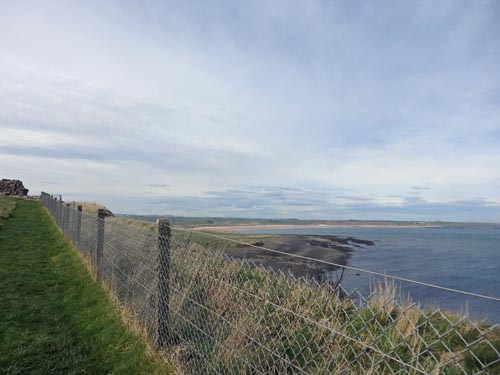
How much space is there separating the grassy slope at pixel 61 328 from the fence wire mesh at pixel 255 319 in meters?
0.34

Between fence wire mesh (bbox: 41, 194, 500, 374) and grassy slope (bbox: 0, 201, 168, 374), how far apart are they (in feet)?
1.12

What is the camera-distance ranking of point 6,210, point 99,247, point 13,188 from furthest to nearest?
point 13,188, point 6,210, point 99,247

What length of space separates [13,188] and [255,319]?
61.9 metres

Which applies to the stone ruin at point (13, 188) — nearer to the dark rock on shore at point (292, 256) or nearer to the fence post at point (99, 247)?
the dark rock on shore at point (292, 256)

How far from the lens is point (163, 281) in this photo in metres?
4.72

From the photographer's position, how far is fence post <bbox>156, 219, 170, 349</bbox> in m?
4.61

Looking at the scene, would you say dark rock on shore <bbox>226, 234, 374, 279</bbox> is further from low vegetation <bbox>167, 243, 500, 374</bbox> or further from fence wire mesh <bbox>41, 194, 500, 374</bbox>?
low vegetation <bbox>167, 243, 500, 374</bbox>

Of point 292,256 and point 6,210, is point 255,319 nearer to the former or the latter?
point 292,256

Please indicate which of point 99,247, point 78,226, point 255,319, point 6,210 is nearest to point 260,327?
point 255,319

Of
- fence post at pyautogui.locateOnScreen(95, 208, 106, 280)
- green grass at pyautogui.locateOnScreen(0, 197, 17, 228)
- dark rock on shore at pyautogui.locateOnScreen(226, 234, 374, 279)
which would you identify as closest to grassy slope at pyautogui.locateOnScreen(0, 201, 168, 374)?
fence post at pyautogui.locateOnScreen(95, 208, 106, 280)

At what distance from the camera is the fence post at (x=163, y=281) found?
4.61m

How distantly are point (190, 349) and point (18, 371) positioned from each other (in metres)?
1.96

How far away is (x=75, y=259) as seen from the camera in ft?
33.4

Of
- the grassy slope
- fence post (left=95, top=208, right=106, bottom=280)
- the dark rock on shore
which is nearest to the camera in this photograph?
the grassy slope
